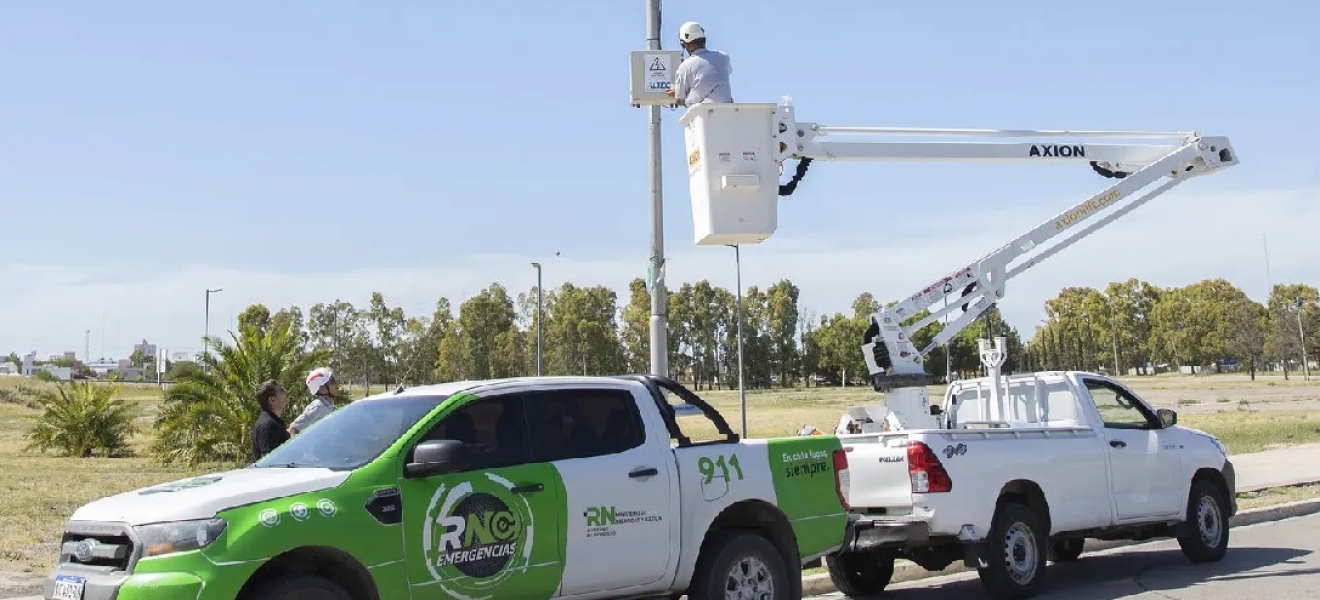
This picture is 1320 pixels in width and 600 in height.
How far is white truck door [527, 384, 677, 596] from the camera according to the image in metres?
7.48

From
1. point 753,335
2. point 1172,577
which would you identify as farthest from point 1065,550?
point 753,335

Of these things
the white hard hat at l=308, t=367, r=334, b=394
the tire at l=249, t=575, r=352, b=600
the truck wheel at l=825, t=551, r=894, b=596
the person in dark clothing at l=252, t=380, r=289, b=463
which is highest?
the white hard hat at l=308, t=367, r=334, b=394

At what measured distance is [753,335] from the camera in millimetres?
127250

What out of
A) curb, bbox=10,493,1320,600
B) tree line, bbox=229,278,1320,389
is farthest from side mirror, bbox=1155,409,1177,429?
tree line, bbox=229,278,1320,389

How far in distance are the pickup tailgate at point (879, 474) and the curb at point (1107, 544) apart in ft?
4.09

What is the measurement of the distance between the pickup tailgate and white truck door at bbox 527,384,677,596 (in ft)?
9.54

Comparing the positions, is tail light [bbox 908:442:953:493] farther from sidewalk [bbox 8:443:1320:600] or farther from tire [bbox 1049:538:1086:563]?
sidewalk [bbox 8:443:1320:600]

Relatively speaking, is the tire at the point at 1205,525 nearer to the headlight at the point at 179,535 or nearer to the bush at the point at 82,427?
the headlight at the point at 179,535

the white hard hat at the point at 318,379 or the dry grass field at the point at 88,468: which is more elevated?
the white hard hat at the point at 318,379

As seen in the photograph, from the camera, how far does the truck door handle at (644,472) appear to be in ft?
25.6

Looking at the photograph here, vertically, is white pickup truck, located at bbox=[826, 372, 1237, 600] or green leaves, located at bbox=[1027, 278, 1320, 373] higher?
green leaves, located at bbox=[1027, 278, 1320, 373]

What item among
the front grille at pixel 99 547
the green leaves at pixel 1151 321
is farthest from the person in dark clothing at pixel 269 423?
the green leaves at pixel 1151 321

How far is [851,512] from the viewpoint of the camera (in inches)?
423

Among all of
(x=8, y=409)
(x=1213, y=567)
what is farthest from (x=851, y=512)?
(x=8, y=409)
